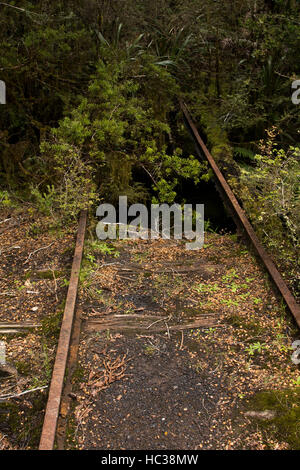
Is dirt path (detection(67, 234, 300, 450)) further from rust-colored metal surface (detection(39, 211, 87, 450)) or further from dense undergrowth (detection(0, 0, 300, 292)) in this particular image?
dense undergrowth (detection(0, 0, 300, 292))

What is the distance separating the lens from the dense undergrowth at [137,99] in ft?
19.0

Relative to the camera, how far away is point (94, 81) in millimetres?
6754

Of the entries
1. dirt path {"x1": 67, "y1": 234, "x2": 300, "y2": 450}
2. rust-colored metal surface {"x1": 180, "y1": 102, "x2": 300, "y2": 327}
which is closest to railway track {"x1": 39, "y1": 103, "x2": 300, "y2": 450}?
rust-colored metal surface {"x1": 180, "y1": 102, "x2": 300, "y2": 327}

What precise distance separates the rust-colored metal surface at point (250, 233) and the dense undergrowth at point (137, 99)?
0.41 feet

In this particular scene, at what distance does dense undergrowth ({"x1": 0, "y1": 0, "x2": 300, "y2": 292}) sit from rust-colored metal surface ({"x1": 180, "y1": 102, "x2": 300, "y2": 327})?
124mm

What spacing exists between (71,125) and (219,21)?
4.78m

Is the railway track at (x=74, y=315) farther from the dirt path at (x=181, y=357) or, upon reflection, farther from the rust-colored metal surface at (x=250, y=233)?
the dirt path at (x=181, y=357)

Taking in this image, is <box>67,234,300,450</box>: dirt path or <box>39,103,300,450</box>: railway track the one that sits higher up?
<box>39,103,300,450</box>: railway track

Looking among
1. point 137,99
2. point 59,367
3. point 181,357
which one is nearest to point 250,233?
point 181,357

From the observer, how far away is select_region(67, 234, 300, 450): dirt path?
2.50 metres

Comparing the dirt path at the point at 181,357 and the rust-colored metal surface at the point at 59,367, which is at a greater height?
the rust-colored metal surface at the point at 59,367

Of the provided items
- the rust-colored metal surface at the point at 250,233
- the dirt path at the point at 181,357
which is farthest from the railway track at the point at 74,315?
the dirt path at the point at 181,357

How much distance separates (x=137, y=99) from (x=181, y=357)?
16.9 feet

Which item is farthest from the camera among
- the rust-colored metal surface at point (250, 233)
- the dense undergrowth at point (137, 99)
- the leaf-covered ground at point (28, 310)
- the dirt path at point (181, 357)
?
the dense undergrowth at point (137, 99)
